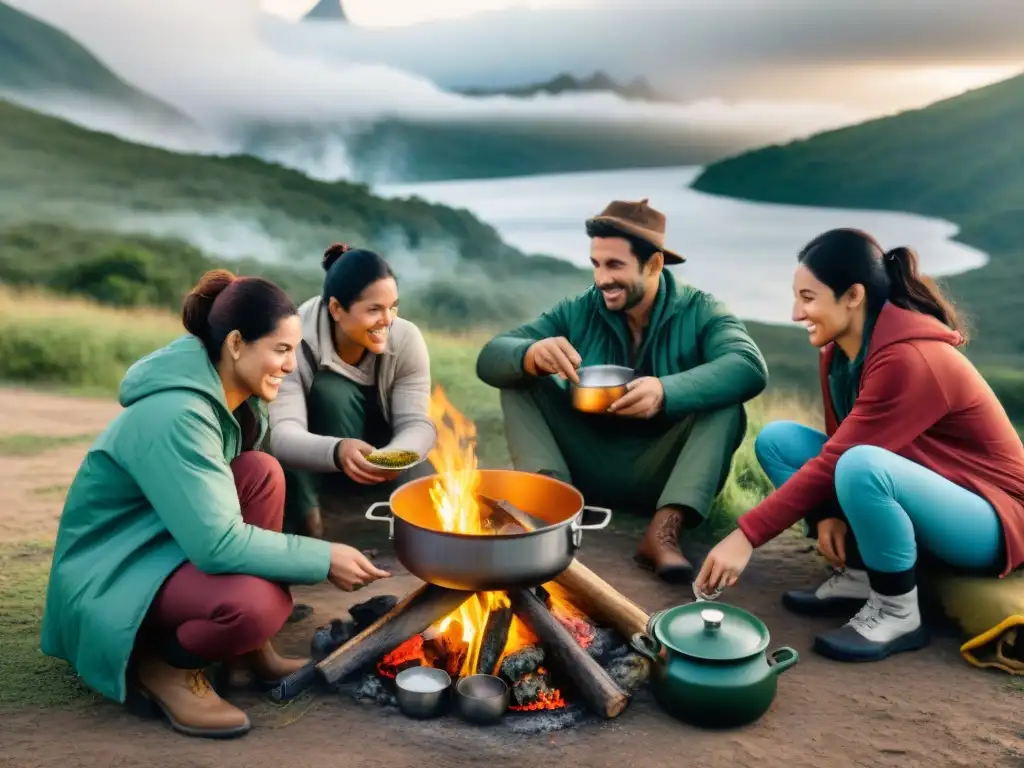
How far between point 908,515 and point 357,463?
6.77ft

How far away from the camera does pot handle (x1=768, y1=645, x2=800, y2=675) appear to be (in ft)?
10.1

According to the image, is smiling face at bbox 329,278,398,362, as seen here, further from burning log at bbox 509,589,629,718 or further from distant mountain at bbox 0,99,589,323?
distant mountain at bbox 0,99,589,323

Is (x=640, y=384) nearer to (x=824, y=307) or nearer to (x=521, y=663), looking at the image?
(x=824, y=307)

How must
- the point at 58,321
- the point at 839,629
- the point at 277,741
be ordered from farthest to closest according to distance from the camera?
the point at 58,321 → the point at 839,629 → the point at 277,741

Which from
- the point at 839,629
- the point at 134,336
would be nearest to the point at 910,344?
the point at 839,629

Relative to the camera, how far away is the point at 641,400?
4.19 m

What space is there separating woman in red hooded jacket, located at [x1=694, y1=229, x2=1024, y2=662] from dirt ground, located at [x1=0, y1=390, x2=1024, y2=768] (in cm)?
22

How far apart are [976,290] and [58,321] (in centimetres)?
955

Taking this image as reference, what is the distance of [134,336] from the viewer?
31.9 feet

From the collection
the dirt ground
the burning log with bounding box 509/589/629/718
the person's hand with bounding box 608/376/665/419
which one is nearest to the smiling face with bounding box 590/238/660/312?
the person's hand with bounding box 608/376/665/419

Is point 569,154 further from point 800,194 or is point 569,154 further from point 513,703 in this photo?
point 513,703

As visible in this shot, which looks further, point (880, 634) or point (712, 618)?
point (880, 634)

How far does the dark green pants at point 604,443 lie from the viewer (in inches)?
174

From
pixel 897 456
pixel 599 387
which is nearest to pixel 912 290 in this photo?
Answer: pixel 897 456
